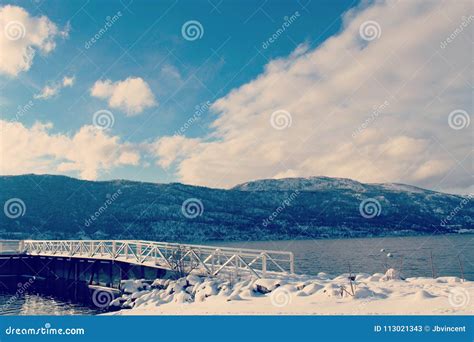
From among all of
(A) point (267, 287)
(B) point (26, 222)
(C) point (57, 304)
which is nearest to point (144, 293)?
(A) point (267, 287)

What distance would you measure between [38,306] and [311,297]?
22.5 meters

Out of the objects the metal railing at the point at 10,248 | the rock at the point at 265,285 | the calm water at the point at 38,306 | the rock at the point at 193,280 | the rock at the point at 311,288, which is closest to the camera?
the rock at the point at 311,288

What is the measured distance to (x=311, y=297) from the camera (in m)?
14.1

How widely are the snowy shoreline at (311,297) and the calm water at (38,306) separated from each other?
8.42m

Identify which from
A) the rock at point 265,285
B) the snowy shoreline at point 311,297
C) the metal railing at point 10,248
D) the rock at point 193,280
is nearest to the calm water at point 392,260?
the rock at point 193,280

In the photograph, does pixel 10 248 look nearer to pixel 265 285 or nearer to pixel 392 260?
pixel 265 285

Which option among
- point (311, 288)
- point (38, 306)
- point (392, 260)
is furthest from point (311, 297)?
point (392, 260)

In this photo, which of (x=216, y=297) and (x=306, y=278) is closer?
(x=216, y=297)

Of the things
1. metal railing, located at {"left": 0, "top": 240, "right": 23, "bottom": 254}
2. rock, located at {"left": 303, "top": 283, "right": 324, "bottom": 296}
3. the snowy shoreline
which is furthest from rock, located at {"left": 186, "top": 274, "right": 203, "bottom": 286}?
metal railing, located at {"left": 0, "top": 240, "right": 23, "bottom": 254}

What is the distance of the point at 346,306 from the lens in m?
12.5

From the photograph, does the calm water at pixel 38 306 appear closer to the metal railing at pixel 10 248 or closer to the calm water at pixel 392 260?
the metal railing at pixel 10 248

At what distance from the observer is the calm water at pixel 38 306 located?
25811 mm
